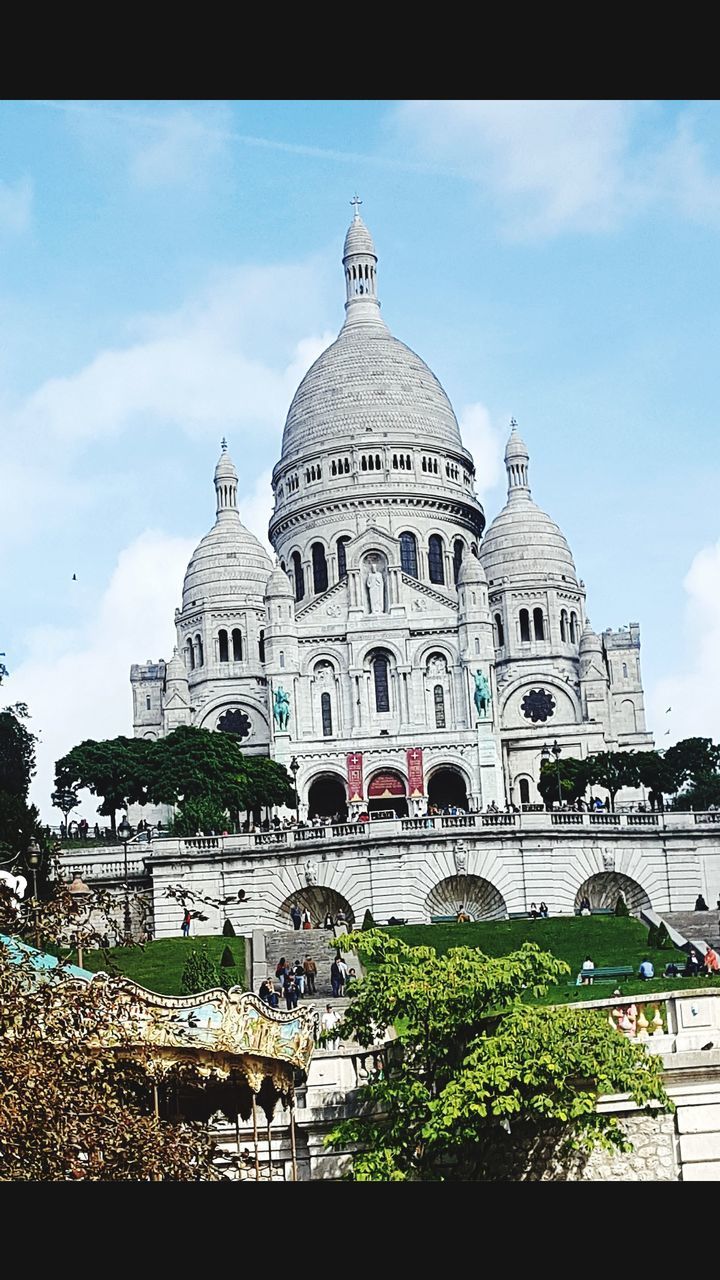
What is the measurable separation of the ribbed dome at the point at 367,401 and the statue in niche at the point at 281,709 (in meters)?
18.8

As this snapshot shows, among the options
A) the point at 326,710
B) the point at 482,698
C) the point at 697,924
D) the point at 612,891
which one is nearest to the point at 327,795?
the point at 326,710

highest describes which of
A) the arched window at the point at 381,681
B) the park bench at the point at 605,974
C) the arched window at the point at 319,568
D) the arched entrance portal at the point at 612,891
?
the arched window at the point at 319,568

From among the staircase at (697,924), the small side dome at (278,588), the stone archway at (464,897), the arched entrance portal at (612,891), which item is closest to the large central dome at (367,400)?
the small side dome at (278,588)

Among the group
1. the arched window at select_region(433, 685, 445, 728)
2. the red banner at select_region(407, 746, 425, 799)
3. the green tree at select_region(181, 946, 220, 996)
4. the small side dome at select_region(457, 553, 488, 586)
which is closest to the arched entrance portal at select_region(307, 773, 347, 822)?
the red banner at select_region(407, 746, 425, 799)

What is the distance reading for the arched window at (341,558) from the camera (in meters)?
100

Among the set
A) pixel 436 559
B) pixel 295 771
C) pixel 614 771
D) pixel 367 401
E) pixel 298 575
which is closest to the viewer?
pixel 614 771

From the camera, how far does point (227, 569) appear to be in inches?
4077

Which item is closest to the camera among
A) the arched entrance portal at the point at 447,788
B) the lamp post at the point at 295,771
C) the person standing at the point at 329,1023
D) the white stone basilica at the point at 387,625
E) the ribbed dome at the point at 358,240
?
the person standing at the point at 329,1023

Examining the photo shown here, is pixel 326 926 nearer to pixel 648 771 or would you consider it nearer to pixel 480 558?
pixel 648 771

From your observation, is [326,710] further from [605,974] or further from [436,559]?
[605,974]

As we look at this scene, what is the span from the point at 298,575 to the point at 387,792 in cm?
1996

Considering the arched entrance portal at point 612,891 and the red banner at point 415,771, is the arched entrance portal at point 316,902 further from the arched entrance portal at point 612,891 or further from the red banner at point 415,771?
the red banner at point 415,771

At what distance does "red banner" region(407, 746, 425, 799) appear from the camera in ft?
287
